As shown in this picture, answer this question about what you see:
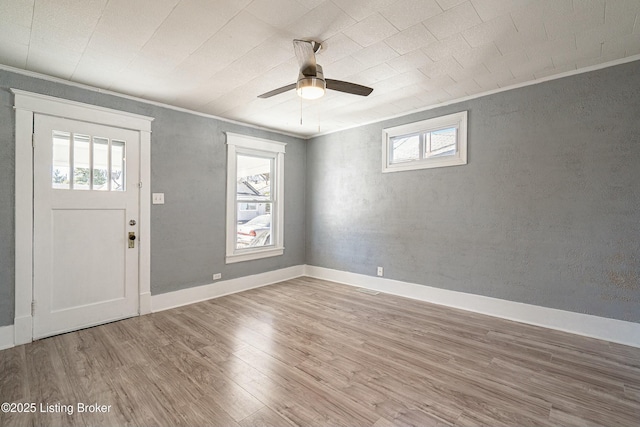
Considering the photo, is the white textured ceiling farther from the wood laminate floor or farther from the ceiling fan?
the wood laminate floor

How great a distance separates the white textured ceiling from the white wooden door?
62 centimetres

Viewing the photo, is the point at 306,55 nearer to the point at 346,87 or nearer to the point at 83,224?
the point at 346,87

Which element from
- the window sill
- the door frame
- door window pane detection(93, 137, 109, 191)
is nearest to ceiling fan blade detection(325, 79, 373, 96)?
door window pane detection(93, 137, 109, 191)

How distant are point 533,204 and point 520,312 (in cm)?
122

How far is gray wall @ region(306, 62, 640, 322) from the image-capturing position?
265cm

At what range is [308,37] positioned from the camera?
2.21 meters

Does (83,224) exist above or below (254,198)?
below

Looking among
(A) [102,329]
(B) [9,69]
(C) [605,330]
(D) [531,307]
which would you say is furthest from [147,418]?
(C) [605,330]

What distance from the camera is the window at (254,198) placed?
14.2ft

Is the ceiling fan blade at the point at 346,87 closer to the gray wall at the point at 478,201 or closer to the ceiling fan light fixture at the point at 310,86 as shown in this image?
the ceiling fan light fixture at the point at 310,86

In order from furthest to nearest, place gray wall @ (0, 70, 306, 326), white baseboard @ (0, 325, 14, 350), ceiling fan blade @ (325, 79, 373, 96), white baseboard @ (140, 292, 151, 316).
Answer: gray wall @ (0, 70, 306, 326), white baseboard @ (140, 292, 151, 316), white baseboard @ (0, 325, 14, 350), ceiling fan blade @ (325, 79, 373, 96)

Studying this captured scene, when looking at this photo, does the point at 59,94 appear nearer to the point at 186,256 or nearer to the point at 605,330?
the point at 186,256

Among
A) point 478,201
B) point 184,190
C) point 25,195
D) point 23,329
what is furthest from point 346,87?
point 23,329

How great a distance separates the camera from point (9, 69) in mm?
2645
